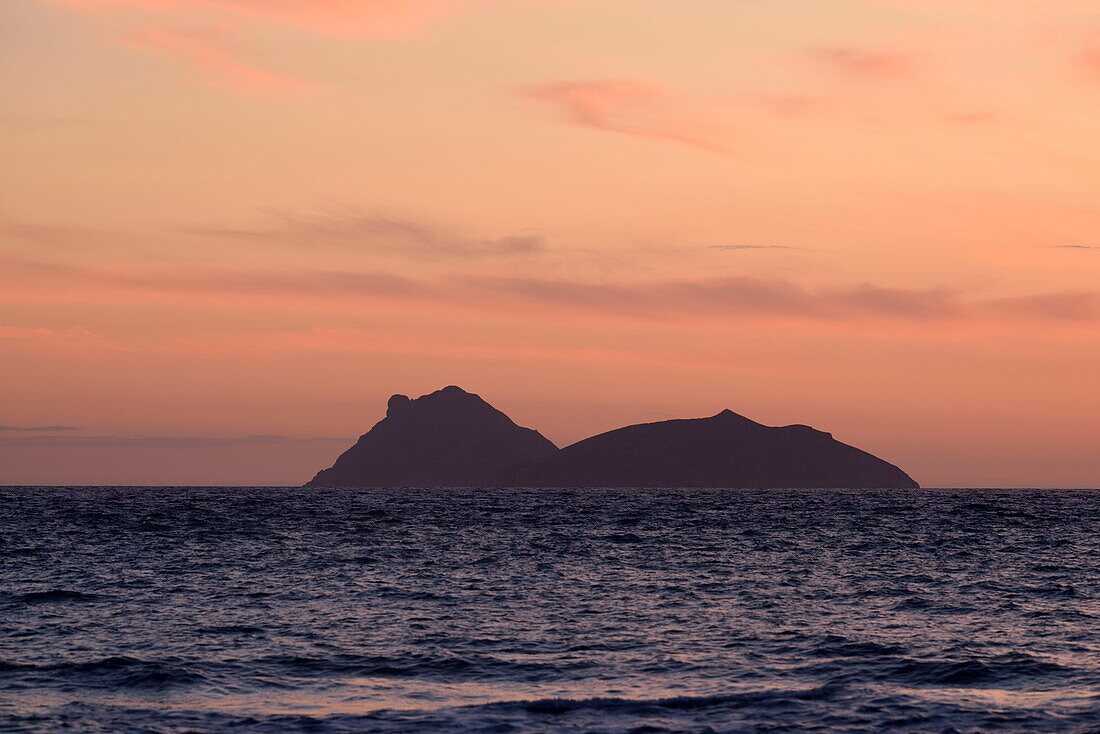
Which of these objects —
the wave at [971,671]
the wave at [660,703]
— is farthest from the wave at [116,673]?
the wave at [971,671]

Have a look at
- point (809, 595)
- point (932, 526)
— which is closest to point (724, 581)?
point (809, 595)

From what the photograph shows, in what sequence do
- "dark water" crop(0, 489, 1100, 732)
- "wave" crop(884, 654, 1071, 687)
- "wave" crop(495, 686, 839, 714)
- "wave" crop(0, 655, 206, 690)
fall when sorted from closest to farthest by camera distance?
"dark water" crop(0, 489, 1100, 732)
"wave" crop(495, 686, 839, 714)
"wave" crop(0, 655, 206, 690)
"wave" crop(884, 654, 1071, 687)

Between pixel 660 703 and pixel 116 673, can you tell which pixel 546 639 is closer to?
pixel 660 703

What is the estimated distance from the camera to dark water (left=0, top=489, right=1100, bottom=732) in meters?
26.2

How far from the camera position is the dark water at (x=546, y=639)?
26.2 meters

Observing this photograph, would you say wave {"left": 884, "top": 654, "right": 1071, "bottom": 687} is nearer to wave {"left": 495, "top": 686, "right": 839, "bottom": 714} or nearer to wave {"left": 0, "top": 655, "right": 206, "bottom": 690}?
wave {"left": 495, "top": 686, "right": 839, "bottom": 714}

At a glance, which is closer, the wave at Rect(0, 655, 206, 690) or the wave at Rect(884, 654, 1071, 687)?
the wave at Rect(0, 655, 206, 690)

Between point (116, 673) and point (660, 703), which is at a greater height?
point (660, 703)

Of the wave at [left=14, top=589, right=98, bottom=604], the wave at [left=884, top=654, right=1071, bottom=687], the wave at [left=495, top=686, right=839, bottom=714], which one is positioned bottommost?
the wave at [left=14, top=589, right=98, bottom=604]

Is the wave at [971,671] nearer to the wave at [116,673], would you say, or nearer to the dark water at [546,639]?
the dark water at [546,639]

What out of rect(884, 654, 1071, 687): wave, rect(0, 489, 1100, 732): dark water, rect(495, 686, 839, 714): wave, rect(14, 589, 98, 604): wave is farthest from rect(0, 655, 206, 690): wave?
rect(884, 654, 1071, 687): wave

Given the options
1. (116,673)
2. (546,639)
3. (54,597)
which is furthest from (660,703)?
(54,597)

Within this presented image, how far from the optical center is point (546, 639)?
119 feet

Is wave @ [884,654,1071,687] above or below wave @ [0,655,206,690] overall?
above
